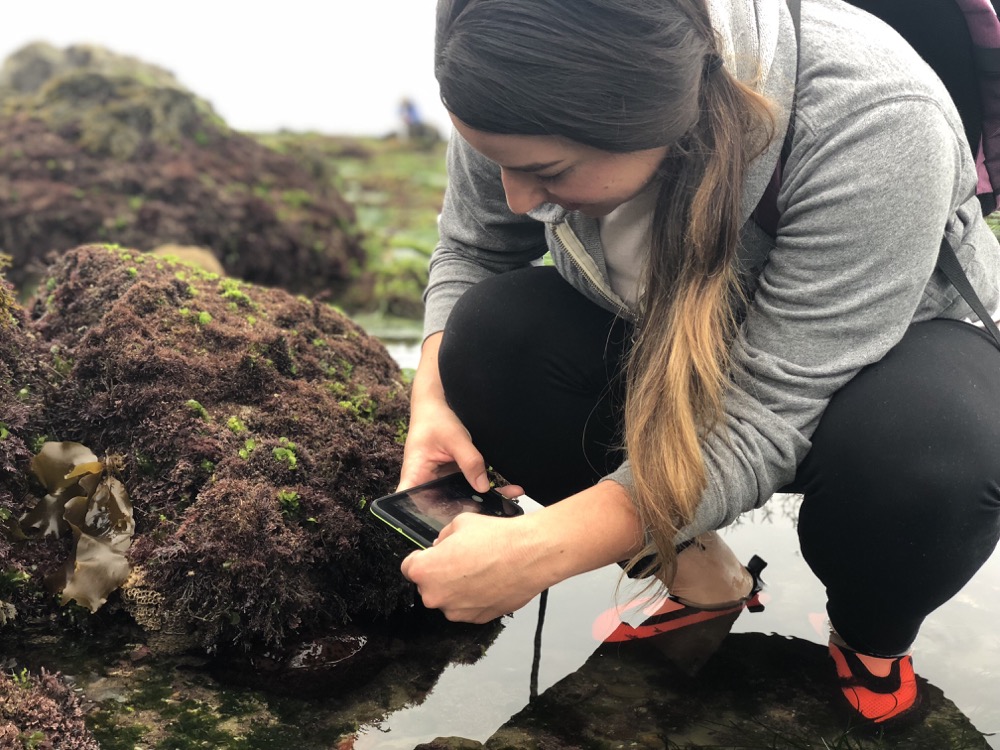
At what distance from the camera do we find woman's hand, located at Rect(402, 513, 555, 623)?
183 cm

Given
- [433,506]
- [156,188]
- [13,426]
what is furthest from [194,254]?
[433,506]

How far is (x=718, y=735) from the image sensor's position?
205 cm

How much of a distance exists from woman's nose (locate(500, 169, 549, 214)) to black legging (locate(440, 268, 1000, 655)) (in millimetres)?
431

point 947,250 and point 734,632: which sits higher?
point 947,250

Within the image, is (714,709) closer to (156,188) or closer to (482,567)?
(482,567)

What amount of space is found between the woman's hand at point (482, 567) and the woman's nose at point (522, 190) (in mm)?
611

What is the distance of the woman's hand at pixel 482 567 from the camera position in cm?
183

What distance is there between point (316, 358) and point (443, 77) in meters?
1.40

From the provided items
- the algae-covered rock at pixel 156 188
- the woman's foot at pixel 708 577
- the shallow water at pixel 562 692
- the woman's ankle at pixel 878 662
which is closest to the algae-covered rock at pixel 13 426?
the shallow water at pixel 562 692

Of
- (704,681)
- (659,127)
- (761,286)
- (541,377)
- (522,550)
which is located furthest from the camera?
(541,377)

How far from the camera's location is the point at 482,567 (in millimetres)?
1832

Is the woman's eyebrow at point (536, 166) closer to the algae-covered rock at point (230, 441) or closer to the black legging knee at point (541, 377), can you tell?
the black legging knee at point (541, 377)

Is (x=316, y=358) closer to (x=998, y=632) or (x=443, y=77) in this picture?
(x=443, y=77)

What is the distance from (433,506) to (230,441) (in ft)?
2.10
